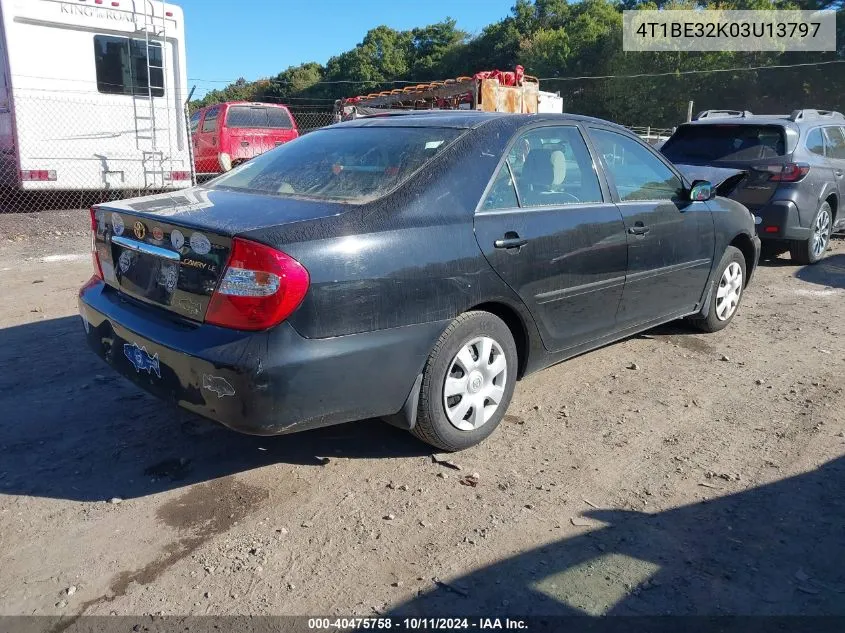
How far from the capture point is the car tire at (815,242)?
26.2 ft

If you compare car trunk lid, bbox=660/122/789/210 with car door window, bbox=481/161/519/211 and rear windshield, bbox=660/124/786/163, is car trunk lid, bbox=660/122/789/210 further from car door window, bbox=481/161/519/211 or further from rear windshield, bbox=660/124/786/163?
car door window, bbox=481/161/519/211

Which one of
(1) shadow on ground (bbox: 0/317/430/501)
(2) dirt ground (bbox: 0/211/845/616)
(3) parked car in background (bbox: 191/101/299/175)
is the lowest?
(2) dirt ground (bbox: 0/211/845/616)

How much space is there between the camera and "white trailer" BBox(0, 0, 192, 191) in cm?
953

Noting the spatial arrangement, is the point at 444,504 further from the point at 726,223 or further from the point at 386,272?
the point at 726,223

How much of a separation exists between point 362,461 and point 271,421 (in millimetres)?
796

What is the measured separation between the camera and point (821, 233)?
823 centimetres

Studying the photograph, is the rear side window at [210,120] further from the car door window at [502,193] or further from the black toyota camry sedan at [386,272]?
the car door window at [502,193]

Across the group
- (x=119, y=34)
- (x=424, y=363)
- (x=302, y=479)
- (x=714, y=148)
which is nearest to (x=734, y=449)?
(x=424, y=363)

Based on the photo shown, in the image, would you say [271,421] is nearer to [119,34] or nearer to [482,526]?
[482,526]

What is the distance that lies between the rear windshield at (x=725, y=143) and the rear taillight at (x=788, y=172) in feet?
0.54

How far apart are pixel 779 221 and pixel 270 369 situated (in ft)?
22.1

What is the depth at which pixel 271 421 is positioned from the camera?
278 centimetres

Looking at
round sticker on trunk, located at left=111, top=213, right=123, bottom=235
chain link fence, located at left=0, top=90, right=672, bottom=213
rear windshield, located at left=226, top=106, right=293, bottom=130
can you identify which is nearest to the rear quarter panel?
round sticker on trunk, located at left=111, top=213, right=123, bottom=235

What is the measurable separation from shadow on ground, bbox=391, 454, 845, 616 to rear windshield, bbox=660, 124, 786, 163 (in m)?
5.72
